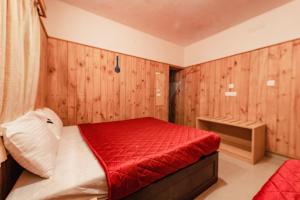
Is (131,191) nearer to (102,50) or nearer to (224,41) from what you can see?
(102,50)

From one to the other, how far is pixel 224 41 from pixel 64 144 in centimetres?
369

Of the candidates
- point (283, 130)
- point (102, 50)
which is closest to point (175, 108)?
point (283, 130)

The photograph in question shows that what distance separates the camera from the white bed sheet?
2.24 feet

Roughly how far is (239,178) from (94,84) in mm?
2843

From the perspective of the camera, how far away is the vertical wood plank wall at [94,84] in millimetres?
2148

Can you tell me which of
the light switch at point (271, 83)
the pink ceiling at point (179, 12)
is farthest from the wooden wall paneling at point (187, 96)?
the light switch at point (271, 83)

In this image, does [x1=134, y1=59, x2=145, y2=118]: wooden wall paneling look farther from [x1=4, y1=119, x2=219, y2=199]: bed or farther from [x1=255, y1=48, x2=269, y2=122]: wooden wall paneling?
[x1=255, y1=48, x2=269, y2=122]: wooden wall paneling

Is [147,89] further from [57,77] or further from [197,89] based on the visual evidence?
[57,77]

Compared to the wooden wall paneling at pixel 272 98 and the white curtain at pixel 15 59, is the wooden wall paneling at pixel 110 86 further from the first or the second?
the wooden wall paneling at pixel 272 98

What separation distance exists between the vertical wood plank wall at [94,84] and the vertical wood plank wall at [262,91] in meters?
1.59

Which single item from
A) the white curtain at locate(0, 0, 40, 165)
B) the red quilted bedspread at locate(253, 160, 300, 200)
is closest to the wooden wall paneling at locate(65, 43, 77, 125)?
the white curtain at locate(0, 0, 40, 165)

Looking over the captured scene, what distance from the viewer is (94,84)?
2.47m

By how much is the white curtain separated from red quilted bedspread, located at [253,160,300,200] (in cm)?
151

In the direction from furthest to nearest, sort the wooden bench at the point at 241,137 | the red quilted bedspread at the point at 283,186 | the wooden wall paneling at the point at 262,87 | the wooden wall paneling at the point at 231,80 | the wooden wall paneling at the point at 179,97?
the wooden wall paneling at the point at 179,97, the wooden wall paneling at the point at 231,80, the wooden wall paneling at the point at 262,87, the wooden bench at the point at 241,137, the red quilted bedspread at the point at 283,186
